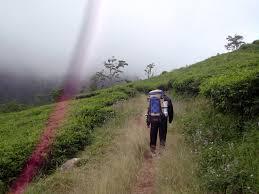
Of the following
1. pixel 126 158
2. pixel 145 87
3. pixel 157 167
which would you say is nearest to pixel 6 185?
pixel 126 158

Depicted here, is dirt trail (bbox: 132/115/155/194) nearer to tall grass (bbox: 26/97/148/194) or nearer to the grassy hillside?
tall grass (bbox: 26/97/148/194)

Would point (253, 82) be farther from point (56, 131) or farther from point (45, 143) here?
point (56, 131)

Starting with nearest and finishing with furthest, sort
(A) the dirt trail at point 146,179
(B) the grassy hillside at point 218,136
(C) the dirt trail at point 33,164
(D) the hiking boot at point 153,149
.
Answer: (B) the grassy hillside at point 218,136
(A) the dirt trail at point 146,179
(D) the hiking boot at point 153,149
(C) the dirt trail at point 33,164

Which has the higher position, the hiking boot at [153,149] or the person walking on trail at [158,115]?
the person walking on trail at [158,115]

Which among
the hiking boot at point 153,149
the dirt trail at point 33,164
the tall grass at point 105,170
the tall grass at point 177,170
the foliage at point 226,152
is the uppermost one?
the foliage at point 226,152

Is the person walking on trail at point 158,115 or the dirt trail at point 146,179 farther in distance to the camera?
the person walking on trail at point 158,115

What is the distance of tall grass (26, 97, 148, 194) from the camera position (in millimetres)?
9688

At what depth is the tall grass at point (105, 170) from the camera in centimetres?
969

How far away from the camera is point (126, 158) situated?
11430mm

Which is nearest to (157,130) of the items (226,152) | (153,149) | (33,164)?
(153,149)

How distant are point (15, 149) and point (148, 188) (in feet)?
28.3

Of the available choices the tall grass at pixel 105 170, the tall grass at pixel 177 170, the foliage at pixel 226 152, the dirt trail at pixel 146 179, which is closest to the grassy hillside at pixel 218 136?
the foliage at pixel 226 152

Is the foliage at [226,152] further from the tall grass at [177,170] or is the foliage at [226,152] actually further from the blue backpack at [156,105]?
the blue backpack at [156,105]

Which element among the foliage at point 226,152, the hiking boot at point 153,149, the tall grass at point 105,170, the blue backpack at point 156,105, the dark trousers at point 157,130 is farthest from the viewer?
the blue backpack at point 156,105
